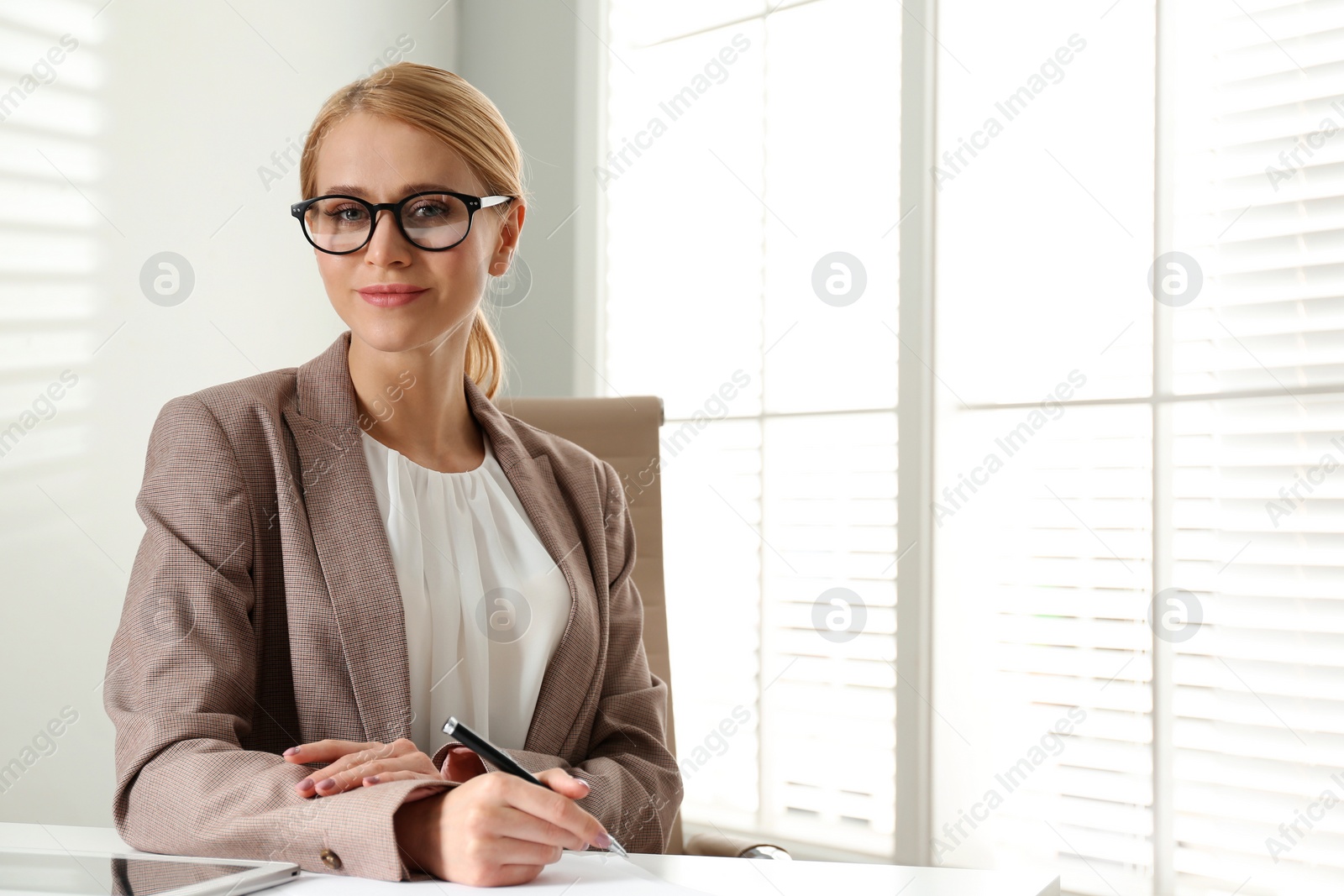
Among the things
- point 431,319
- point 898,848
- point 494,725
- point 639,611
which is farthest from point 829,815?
point 431,319

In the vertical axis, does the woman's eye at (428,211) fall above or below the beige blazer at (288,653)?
above

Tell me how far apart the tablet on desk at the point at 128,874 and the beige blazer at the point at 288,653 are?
0.06m

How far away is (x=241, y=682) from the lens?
101 centimetres

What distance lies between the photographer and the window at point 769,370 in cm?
251

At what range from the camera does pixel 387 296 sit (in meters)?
1.21

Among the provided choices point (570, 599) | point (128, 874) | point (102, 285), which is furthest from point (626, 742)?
point (102, 285)

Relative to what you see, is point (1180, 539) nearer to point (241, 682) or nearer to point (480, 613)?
point (480, 613)

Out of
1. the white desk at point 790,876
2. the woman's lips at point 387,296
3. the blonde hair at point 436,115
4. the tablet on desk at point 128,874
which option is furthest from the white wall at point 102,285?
the tablet on desk at point 128,874

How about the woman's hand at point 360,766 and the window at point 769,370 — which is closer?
the woman's hand at point 360,766

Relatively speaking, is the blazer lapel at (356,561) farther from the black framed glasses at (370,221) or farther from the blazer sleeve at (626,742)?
the black framed glasses at (370,221)

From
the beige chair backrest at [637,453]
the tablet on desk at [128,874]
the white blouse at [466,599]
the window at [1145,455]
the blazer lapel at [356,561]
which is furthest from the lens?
the window at [1145,455]

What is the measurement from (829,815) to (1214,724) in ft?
3.17

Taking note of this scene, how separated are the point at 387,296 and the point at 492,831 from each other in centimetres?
69

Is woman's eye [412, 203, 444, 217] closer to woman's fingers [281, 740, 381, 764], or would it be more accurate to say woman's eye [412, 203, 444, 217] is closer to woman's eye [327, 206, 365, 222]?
woman's eye [327, 206, 365, 222]
